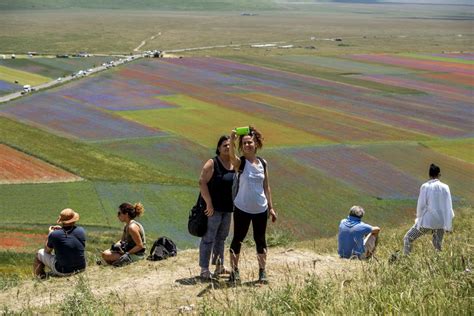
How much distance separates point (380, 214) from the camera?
2467 centimetres

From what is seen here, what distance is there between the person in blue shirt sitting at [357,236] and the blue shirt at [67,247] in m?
4.39

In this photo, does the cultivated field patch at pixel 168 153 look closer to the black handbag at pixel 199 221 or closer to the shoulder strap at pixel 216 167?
the black handbag at pixel 199 221

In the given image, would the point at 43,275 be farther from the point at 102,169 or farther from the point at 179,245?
the point at 102,169

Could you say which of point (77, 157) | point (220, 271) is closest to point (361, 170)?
point (77, 157)

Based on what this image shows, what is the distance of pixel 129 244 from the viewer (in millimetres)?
10688

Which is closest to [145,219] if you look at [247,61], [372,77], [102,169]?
[102,169]

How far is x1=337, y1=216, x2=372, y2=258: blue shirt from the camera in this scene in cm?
1051

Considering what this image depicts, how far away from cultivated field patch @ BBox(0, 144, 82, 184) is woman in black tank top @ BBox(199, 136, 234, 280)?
68.0 ft

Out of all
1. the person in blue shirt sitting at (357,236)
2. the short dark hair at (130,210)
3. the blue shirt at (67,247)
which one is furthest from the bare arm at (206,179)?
the person in blue shirt sitting at (357,236)

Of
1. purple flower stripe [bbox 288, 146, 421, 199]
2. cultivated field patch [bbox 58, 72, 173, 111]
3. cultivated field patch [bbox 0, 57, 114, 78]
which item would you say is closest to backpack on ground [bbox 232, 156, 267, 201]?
purple flower stripe [bbox 288, 146, 421, 199]

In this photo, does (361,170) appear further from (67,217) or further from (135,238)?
(67,217)

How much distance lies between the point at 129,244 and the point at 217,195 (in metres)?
2.60

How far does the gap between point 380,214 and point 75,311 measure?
63.5 ft

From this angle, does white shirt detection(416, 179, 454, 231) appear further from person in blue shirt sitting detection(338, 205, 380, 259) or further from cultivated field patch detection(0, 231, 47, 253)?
cultivated field patch detection(0, 231, 47, 253)
